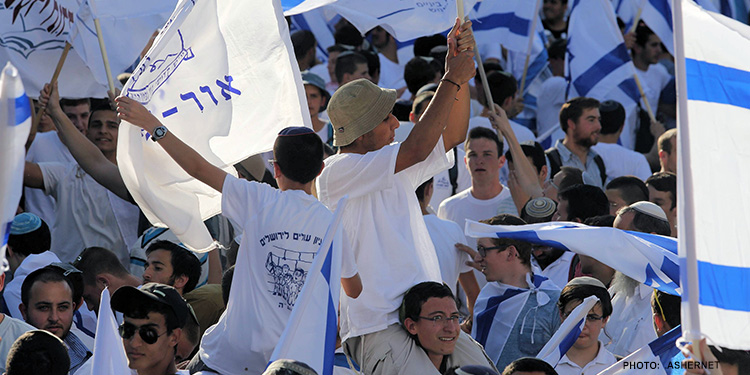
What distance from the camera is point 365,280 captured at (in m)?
4.97

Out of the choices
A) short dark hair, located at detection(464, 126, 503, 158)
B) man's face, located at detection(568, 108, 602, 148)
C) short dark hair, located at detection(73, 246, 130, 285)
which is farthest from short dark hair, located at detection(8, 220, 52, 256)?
man's face, located at detection(568, 108, 602, 148)

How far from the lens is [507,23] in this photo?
10789 millimetres

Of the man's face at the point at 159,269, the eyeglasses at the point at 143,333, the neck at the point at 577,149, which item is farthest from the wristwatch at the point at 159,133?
the neck at the point at 577,149

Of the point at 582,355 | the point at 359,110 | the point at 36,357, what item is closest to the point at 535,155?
the point at 582,355

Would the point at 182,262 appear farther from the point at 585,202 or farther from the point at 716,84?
the point at 716,84

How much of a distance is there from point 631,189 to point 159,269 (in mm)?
3294

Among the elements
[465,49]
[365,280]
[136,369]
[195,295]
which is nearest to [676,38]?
[465,49]

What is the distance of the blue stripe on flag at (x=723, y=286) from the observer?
362 cm

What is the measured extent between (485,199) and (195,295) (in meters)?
2.34

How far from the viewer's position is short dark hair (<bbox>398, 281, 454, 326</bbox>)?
4914 mm

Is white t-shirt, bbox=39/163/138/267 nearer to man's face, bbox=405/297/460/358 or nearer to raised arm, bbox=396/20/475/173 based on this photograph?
man's face, bbox=405/297/460/358

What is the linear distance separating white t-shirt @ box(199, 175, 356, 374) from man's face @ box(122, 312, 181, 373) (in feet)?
0.90

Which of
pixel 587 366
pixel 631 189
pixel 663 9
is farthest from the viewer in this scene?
pixel 663 9

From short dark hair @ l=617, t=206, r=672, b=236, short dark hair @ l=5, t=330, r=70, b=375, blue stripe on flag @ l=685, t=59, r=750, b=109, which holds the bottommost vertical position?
short dark hair @ l=5, t=330, r=70, b=375
